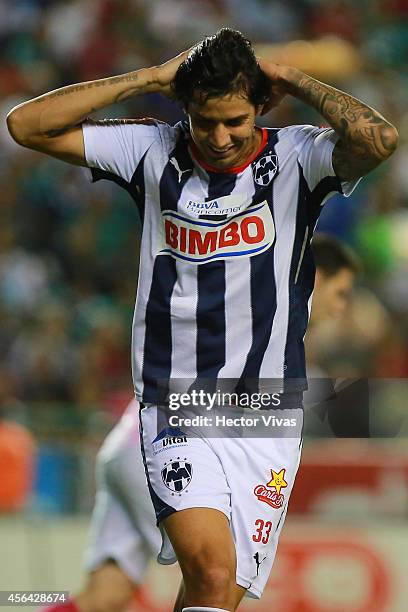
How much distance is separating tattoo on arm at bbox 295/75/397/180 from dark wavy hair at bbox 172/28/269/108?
0.64ft

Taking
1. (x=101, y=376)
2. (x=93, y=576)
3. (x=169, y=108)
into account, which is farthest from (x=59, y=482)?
(x=169, y=108)

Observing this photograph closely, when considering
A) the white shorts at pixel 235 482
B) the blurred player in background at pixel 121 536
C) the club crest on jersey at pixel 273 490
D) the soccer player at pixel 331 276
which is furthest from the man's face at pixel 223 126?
the blurred player in background at pixel 121 536

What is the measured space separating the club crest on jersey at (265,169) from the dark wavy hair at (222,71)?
0.20 m

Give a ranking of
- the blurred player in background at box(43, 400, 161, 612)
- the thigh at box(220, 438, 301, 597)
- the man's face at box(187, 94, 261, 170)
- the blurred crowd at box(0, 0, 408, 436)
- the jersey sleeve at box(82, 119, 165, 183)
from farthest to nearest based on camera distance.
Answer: the blurred crowd at box(0, 0, 408, 436), the blurred player in background at box(43, 400, 161, 612), the jersey sleeve at box(82, 119, 165, 183), the thigh at box(220, 438, 301, 597), the man's face at box(187, 94, 261, 170)

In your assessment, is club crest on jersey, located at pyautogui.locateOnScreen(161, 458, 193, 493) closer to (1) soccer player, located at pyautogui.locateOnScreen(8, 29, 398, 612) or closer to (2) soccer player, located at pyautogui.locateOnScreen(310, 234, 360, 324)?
(1) soccer player, located at pyautogui.locateOnScreen(8, 29, 398, 612)

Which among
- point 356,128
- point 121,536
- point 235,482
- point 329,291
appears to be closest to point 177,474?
point 235,482

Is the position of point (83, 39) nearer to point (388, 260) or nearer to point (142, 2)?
point (142, 2)

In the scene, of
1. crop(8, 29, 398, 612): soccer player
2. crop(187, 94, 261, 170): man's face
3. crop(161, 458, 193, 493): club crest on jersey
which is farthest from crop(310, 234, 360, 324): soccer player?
crop(161, 458, 193, 493): club crest on jersey

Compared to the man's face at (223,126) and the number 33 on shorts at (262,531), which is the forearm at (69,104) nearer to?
the man's face at (223,126)

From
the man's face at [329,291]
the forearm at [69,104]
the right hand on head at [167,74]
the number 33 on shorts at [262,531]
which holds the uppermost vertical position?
the right hand on head at [167,74]

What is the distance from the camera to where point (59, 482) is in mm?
7332

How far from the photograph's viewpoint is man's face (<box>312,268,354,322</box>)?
5223 millimetres

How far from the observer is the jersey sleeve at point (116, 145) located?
3.92 meters

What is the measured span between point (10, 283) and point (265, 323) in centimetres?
635
